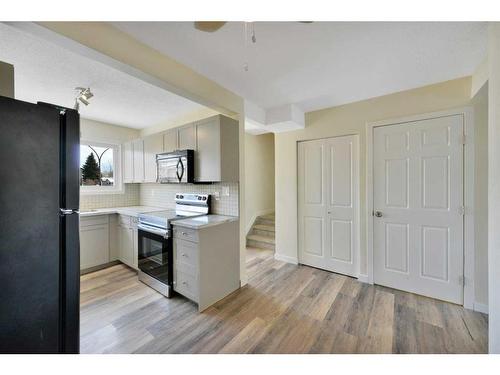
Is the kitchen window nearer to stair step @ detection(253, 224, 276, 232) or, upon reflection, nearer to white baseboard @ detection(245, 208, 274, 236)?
white baseboard @ detection(245, 208, 274, 236)

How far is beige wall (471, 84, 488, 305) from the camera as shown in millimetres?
2102

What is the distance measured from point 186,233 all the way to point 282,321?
1.28 metres

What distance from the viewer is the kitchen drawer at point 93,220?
119 inches

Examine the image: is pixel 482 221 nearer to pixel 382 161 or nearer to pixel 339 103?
pixel 382 161

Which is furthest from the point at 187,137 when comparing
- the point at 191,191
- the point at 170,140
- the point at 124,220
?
the point at 124,220

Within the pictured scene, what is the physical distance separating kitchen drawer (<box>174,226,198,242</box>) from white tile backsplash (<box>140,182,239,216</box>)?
0.65 metres

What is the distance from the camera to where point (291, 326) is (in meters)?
1.92

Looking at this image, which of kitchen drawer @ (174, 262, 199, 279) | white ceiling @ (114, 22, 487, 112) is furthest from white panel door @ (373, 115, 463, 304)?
kitchen drawer @ (174, 262, 199, 279)

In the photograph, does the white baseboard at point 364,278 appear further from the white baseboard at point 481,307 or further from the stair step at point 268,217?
the stair step at point 268,217

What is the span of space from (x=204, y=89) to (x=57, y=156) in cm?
151

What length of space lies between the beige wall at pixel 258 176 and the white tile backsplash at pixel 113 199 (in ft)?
7.52

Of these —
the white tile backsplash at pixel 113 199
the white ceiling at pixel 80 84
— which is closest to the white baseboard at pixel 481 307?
the white ceiling at pixel 80 84

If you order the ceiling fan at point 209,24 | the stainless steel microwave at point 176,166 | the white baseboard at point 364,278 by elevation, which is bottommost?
the white baseboard at point 364,278
